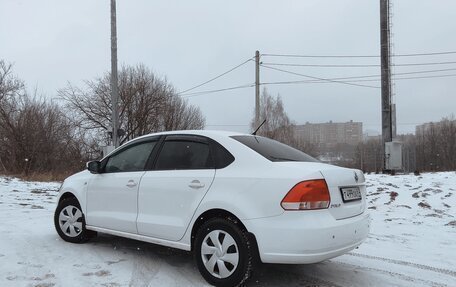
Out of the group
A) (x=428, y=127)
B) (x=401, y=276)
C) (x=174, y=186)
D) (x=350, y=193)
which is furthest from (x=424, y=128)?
(x=174, y=186)

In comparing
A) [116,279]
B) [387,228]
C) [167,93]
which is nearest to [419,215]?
[387,228]

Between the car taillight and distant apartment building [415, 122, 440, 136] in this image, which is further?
distant apartment building [415, 122, 440, 136]

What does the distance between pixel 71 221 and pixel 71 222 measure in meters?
0.01

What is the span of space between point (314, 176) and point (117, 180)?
8.53 feet

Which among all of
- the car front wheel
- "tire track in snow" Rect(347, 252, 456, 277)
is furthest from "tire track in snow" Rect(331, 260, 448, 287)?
the car front wheel

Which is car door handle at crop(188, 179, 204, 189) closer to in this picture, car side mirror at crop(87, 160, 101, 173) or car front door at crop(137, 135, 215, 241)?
car front door at crop(137, 135, 215, 241)

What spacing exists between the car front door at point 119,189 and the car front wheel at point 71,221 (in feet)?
0.89


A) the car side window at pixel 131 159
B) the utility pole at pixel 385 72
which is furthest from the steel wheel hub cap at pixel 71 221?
the utility pole at pixel 385 72

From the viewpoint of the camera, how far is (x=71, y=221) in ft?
19.6

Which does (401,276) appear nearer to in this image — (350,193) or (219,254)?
(350,193)

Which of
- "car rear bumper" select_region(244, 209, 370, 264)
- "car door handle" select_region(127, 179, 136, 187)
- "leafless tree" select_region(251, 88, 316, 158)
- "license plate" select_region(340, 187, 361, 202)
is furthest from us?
"leafless tree" select_region(251, 88, 316, 158)

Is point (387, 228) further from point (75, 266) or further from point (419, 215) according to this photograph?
point (75, 266)

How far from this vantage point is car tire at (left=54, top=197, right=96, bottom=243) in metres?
5.88

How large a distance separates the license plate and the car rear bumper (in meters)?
0.33
